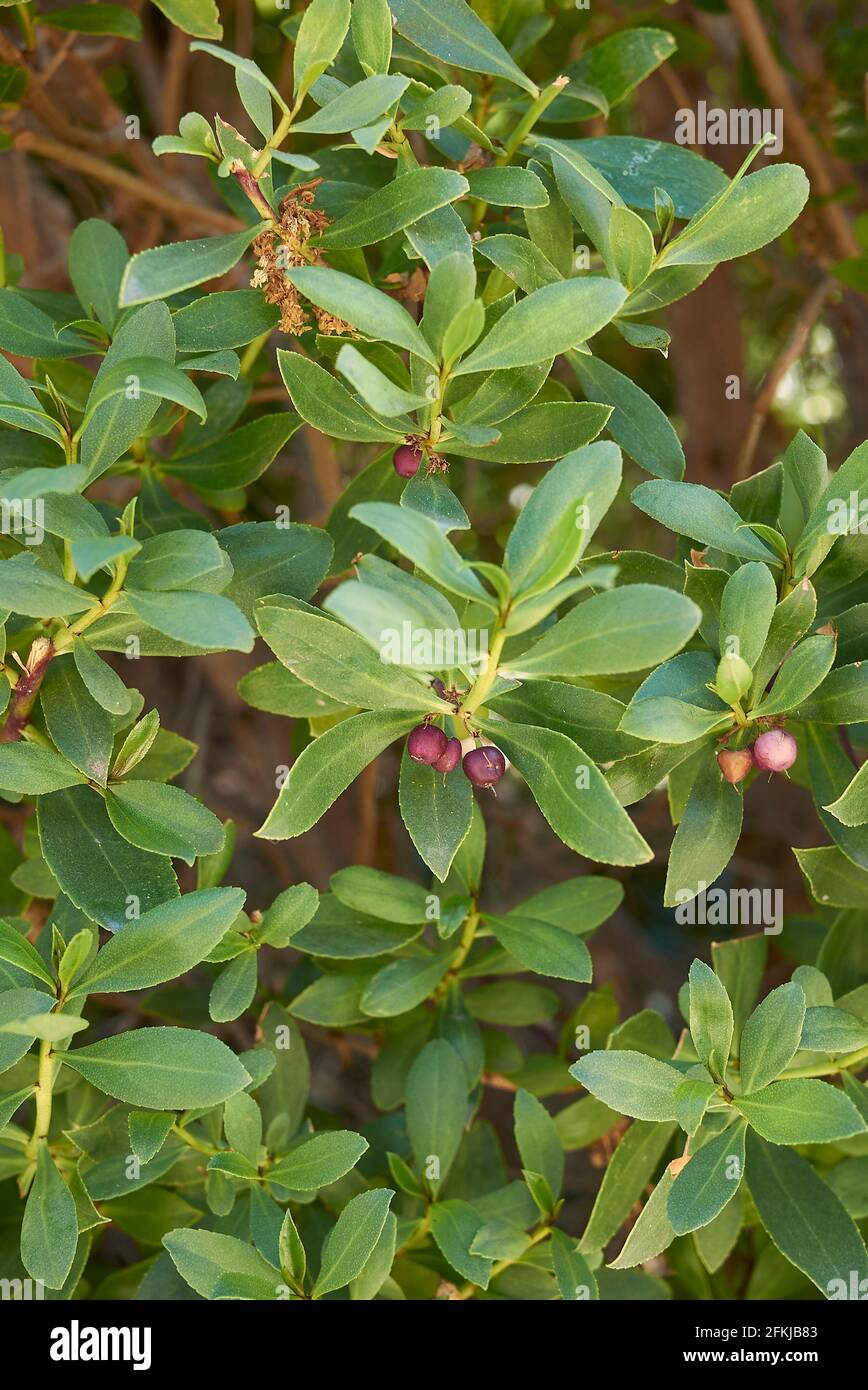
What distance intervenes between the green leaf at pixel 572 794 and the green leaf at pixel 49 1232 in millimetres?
438

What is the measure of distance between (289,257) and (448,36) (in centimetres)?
20

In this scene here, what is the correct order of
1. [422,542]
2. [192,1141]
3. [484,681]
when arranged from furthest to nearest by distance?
[192,1141] → [484,681] → [422,542]

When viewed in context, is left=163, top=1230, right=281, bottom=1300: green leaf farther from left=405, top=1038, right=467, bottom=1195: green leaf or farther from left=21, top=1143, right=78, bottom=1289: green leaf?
left=405, top=1038, right=467, bottom=1195: green leaf

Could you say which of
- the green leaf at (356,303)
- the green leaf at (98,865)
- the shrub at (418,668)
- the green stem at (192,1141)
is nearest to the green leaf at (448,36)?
the shrub at (418,668)

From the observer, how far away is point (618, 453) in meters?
0.72

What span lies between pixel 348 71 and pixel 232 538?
1.31 feet

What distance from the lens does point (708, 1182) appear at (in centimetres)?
84

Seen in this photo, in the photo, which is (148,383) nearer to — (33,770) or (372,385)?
(372,385)

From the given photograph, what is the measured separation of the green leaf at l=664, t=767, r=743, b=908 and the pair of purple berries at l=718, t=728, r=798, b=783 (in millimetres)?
21

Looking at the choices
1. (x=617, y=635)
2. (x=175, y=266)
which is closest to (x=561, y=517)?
(x=617, y=635)

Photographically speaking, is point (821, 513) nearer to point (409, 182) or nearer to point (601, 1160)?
point (409, 182)

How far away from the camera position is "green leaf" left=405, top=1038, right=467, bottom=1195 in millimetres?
1045

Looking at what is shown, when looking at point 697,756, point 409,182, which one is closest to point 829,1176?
point 697,756

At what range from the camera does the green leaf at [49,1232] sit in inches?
33.4
